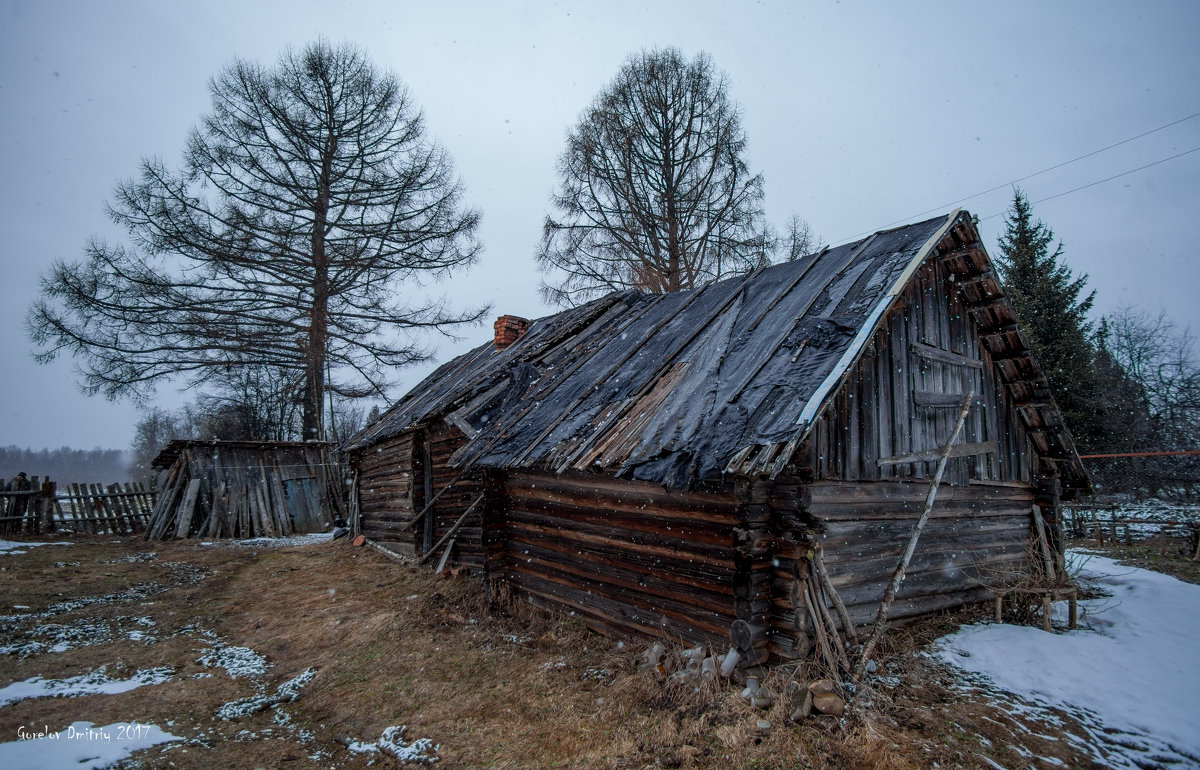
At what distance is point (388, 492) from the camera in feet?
48.9

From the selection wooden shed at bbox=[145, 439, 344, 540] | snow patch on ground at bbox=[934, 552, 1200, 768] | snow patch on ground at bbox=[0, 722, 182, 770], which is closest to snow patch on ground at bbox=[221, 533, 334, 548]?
wooden shed at bbox=[145, 439, 344, 540]

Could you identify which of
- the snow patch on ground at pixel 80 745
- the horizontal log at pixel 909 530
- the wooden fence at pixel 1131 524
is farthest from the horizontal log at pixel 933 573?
the wooden fence at pixel 1131 524

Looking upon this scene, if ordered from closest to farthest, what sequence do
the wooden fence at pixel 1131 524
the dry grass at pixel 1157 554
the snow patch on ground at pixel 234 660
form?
the snow patch on ground at pixel 234 660
the dry grass at pixel 1157 554
the wooden fence at pixel 1131 524

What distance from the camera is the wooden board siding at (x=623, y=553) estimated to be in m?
6.20

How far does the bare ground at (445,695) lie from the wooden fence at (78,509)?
23.6ft

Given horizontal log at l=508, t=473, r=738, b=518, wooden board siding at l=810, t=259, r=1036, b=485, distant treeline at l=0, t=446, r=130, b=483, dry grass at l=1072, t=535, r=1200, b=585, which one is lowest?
distant treeline at l=0, t=446, r=130, b=483

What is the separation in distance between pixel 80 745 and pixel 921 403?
9.31 metres

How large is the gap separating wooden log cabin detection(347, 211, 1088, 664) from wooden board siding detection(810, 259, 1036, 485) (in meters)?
0.03

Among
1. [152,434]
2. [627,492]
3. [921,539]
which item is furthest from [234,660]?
[152,434]

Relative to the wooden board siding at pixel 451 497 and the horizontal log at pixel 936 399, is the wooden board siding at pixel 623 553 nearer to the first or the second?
the wooden board siding at pixel 451 497

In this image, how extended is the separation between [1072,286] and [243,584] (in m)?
25.1

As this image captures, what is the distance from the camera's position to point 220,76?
64.4ft

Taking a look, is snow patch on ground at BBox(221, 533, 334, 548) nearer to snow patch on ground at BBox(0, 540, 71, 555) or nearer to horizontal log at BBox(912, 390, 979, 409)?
snow patch on ground at BBox(0, 540, 71, 555)

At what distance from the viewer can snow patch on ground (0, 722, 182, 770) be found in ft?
15.6
